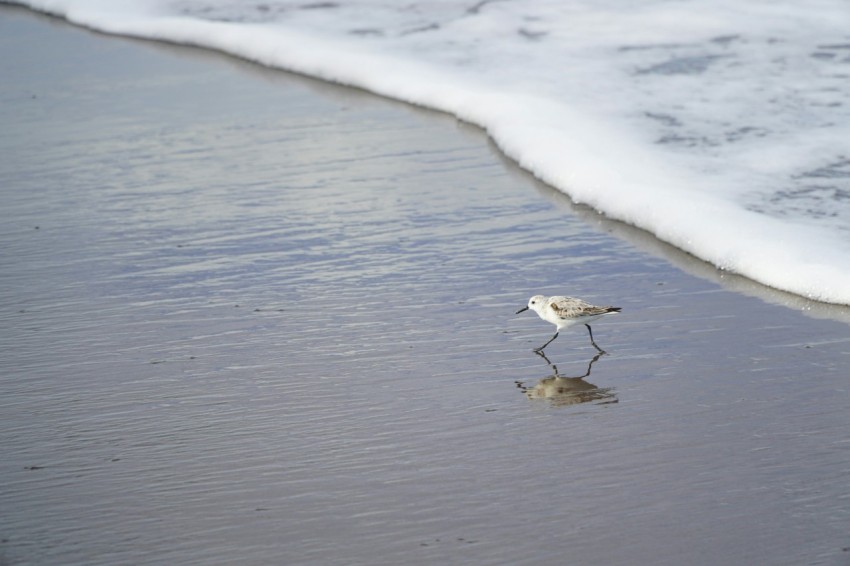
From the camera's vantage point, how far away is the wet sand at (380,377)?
4129 millimetres

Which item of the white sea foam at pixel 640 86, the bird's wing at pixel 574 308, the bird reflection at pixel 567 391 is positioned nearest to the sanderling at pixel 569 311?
the bird's wing at pixel 574 308

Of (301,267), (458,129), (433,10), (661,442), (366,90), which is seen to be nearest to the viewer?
(661,442)

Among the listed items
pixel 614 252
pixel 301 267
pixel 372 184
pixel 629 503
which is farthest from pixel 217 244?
pixel 629 503

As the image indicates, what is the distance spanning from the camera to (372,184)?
27.0 ft

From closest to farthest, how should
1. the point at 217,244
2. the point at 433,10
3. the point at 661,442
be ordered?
the point at 661,442 → the point at 217,244 → the point at 433,10

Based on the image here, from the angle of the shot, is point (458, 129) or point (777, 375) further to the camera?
point (458, 129)

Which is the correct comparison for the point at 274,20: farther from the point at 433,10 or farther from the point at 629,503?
the point at 629,503

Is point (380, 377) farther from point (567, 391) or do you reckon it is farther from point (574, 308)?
point (574, 308)

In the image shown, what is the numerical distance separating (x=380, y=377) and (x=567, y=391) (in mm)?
762

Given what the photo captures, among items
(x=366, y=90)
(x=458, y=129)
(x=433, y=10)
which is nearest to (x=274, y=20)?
(x=433, y=10)

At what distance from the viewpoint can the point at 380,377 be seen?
540cm

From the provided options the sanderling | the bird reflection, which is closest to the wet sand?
the bird reflection

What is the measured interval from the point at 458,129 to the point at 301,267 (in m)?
3.10

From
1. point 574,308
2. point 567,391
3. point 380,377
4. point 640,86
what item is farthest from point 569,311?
point 640,86
